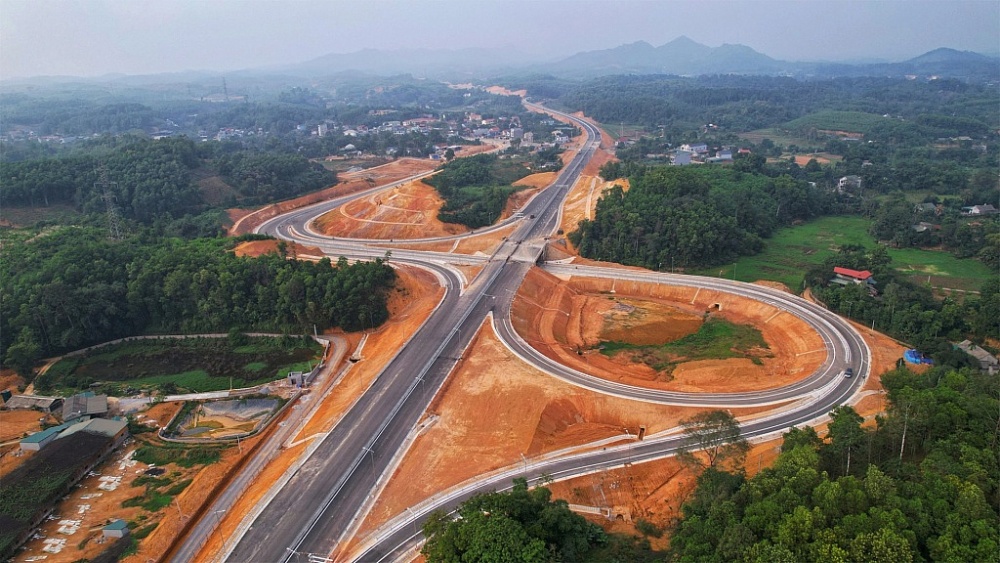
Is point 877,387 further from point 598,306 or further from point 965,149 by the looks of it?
point 965,149

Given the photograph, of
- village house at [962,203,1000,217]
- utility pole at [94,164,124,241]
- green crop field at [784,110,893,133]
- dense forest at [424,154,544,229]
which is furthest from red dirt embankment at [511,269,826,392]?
green crop field at [784,110,893,133]

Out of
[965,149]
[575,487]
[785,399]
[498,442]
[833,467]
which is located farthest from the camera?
[965,149]

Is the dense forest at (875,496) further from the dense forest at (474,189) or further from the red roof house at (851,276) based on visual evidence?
the dense forest at (474,189)

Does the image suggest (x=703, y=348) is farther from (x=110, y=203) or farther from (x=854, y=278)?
(x=110, y=203)

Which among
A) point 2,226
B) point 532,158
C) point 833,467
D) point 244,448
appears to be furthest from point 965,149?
point 2,226

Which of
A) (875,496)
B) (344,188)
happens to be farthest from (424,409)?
(344,188)

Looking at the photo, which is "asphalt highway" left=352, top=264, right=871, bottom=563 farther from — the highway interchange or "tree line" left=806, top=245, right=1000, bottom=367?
"tree line" left=806, top=245, right=1000, bottom=367
